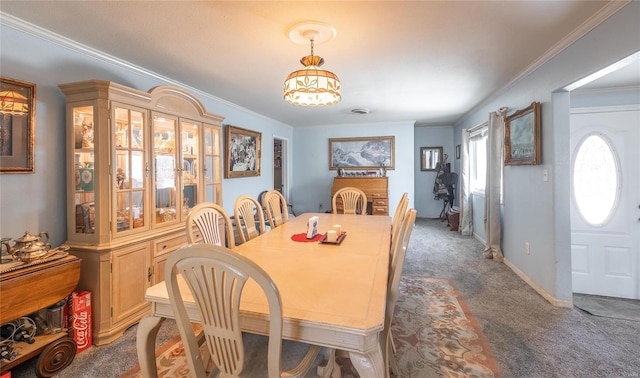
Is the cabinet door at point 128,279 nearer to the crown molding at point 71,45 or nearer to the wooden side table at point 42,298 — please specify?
the wooden side table at point 42,298

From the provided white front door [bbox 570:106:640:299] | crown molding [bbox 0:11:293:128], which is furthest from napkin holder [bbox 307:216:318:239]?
white front door [bbox 570:106:640:299]

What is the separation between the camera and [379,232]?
7.68 feet

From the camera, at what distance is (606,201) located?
9.37 feet

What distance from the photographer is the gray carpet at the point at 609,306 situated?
2.41 metres

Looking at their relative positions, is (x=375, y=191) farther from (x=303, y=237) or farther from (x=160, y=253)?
(x=160, y=253)

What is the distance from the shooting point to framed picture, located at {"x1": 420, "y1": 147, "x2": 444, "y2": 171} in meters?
6.88

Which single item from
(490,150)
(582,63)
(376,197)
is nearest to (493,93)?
(490,150)

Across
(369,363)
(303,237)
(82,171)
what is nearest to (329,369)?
(369,363)

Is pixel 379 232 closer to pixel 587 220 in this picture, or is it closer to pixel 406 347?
pixel 406 347

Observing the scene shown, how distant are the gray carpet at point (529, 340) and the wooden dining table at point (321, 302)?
102 centimetres

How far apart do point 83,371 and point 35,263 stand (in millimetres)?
734

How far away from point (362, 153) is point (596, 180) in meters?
3.87

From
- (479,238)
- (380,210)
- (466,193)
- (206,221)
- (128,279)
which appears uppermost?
(466,193)

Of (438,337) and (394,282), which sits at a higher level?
(394,282)
